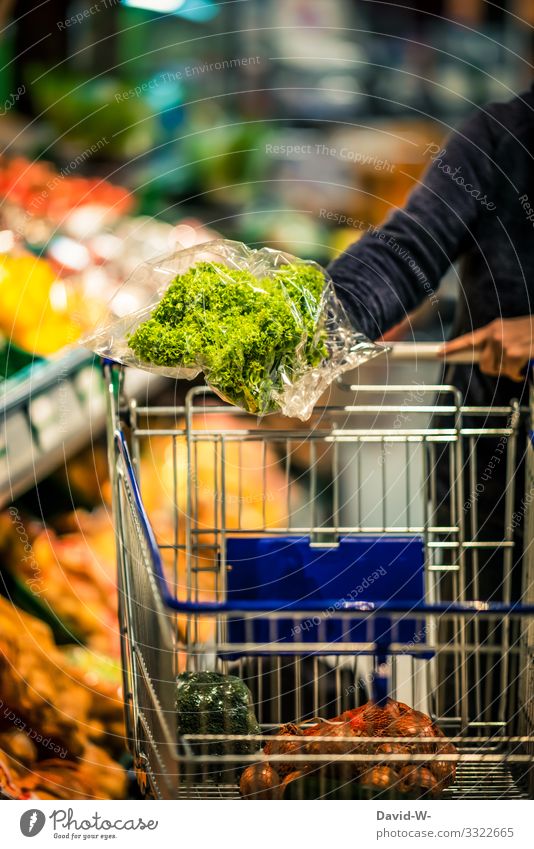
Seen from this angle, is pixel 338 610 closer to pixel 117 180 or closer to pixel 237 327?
pixel 237 327

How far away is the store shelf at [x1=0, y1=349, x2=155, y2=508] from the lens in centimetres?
146

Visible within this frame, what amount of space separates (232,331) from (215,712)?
424mm

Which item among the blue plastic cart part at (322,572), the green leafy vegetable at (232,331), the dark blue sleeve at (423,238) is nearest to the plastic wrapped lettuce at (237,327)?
the green leafy vegetable at (232,331)

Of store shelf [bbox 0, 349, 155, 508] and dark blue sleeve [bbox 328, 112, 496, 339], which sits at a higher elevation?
dark blue sleeve [bbox 328, 112, 496, 339]

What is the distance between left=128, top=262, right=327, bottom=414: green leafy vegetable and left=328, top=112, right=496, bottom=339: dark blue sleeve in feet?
0.67

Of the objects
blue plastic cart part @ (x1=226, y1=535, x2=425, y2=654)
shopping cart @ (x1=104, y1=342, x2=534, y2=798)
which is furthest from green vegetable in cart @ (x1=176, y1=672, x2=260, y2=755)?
blue plastic cart part @ (x1=226, y1=535, x2=425, y2=654)

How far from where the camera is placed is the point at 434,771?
3.66ft

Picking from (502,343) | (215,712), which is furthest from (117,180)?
(215,712)

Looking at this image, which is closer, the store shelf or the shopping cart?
the shopping cart

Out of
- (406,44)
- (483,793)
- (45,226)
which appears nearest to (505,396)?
(483,793)

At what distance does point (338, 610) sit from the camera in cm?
96

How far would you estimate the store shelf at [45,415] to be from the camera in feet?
4.80

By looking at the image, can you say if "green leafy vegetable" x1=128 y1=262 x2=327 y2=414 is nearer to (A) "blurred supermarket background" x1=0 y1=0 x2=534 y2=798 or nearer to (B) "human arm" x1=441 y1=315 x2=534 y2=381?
(B) "human arm" x1=441 y1=315 x2=534 y2=381
